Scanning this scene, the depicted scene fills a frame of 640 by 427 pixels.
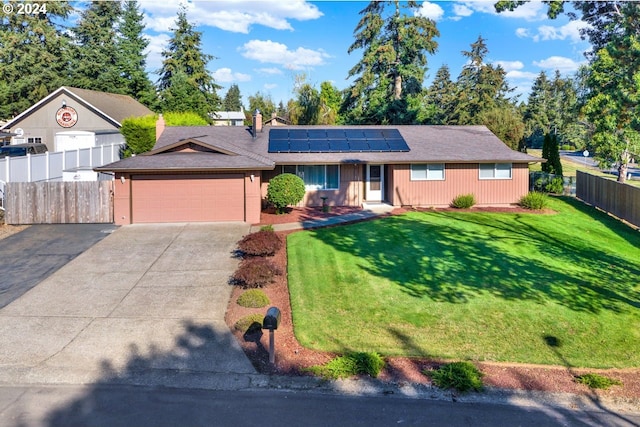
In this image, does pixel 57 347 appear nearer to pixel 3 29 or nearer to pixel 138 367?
pixel 138 367

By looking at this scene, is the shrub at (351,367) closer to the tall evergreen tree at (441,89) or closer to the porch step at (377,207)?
the porch step at (377,207)

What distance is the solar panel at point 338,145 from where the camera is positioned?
23.5 metres

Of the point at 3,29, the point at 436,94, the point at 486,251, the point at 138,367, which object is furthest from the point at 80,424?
the point at 436,94

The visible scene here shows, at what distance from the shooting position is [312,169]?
23172 millimetres

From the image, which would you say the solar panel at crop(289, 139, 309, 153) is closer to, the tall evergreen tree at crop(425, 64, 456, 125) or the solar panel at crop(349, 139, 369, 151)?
the solar panel at crop(349, 139, 369, 151)

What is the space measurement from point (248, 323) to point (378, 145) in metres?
15.5

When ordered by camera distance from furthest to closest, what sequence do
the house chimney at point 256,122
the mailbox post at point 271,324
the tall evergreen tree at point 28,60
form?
1. the tall evergreen tree at point 28,60
2. the house chimney at point 256,122
3. the mailbox post at point 271,324

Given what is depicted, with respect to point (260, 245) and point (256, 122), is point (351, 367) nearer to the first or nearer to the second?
point (260, 245)

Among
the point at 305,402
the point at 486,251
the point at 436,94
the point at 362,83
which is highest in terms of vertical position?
the point at 436,94

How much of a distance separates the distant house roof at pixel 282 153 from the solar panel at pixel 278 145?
213 mm

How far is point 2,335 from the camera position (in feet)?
31.3

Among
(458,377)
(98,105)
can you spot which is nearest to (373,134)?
(458,377)

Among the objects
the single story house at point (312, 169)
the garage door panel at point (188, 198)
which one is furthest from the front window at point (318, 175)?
the garage door panel at point (188, 198)

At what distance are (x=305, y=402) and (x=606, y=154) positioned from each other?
27.5m
